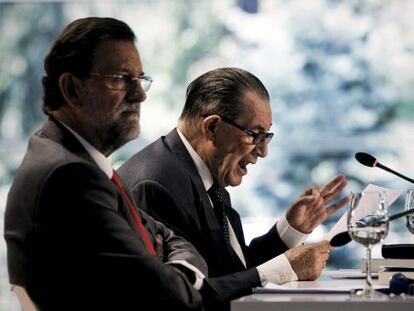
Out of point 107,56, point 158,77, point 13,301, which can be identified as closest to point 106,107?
point 107,56

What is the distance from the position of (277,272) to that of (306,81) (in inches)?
113

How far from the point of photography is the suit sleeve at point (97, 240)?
1.85 m

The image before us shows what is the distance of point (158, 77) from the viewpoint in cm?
538

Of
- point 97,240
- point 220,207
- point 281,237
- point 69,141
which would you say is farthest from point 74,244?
point 281,237

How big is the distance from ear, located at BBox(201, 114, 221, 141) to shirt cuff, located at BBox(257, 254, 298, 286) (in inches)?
22.1

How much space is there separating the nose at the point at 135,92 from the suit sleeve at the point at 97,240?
0.25 metres

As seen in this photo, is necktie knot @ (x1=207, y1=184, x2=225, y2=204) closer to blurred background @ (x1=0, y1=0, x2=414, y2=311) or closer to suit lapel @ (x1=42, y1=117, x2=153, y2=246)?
suit lapel @ (x1=42, y1=117, x2=153, y2=246)

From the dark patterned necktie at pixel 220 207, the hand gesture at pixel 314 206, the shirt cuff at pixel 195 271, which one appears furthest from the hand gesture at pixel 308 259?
the shirt cuff at pixel 195 271

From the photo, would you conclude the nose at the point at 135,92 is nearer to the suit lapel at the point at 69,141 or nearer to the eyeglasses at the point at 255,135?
the suit lapel at the point at 69,141

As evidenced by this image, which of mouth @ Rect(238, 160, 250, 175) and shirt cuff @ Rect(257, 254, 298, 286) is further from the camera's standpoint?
mouth @ Rect(238, 160, 250, 175)

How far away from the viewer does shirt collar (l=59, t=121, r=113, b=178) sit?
2047 mm

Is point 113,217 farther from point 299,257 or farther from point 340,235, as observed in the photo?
point 299,257

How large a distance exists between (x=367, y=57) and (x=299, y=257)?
2826mm

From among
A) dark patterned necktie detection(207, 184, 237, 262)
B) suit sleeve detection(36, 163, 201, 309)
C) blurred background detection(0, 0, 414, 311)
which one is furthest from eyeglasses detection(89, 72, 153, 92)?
blurred background detection(0, 0, 414, 311)
